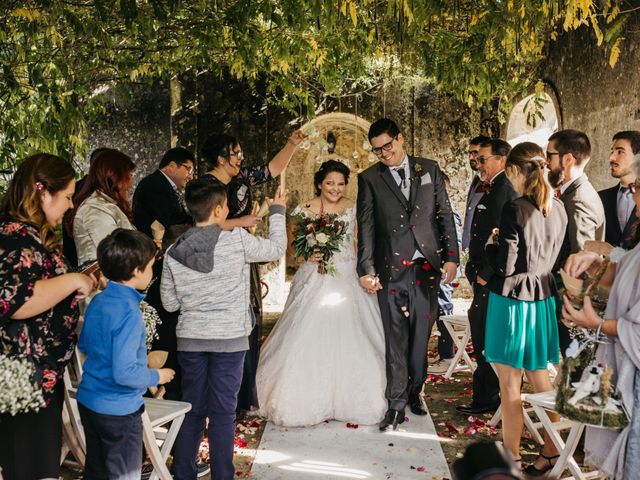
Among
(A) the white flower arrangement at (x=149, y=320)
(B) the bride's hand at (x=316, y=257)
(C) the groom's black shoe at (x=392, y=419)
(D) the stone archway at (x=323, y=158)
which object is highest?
(D) the stone archway at (x=323, y=158)

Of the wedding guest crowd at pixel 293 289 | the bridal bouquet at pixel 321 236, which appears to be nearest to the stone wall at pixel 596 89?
the wedding guest crowd at pixel 293 289

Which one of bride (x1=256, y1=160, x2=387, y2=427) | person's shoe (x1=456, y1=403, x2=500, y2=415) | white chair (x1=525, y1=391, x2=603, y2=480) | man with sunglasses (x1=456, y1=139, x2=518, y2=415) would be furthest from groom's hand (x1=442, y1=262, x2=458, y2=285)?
white chair (x1=525, y1=391, x2=603, y2=480)

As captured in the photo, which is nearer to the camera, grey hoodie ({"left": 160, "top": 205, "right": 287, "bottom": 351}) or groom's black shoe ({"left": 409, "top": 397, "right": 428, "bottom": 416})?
grey hoodie ({"left": 160, "top": 205, "right": 287, "bottom": 351})

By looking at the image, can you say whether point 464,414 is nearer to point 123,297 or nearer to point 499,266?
point 499,266

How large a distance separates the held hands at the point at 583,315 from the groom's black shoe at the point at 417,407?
7.83 feet

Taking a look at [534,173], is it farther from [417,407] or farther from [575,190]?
[417,407]

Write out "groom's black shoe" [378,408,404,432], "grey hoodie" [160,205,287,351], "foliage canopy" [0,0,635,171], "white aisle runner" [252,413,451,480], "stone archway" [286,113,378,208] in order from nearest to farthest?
"grey hoodie" [160,205,287,351]
"white aisle runner" [252,413,451,480]
"foliage canopy" [0,0,635,171]
"groom's black shoe" [378,408,404,432]
"stone archway" [286,113,378,208]

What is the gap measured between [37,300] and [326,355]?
8.38 feet

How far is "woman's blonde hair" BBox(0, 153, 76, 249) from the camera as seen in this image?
2.70m

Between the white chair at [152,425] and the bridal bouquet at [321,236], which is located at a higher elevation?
the bridal bouquet at [321,236]

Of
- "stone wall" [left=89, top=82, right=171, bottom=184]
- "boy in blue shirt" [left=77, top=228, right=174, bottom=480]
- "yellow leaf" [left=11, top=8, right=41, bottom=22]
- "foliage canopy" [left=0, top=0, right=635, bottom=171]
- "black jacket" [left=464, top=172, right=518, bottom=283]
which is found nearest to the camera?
"boy in blue shirt" [left=77, top=228, right=174, bottom=480]

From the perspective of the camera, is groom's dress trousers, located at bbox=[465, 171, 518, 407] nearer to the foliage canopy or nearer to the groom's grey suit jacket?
the groom's grey suit jacket

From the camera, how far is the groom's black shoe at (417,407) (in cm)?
486

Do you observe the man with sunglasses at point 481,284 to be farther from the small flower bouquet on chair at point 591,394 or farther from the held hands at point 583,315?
the small flower bouquet on chair at point 591,394
